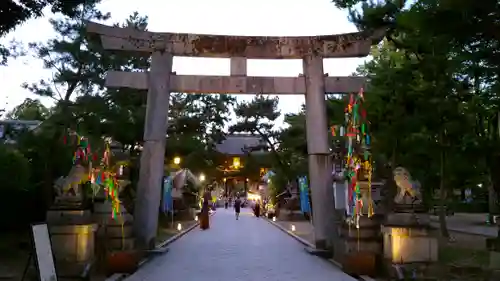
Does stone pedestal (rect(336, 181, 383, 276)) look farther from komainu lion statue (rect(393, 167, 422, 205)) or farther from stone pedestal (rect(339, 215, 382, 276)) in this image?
komainu lion statue (rect(393, 167, 422, 205))

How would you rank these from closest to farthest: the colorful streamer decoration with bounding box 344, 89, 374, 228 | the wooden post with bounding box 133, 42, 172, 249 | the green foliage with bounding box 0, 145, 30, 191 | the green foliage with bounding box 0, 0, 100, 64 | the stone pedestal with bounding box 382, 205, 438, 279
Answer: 1. the green foliage with bounding box 0, 0, 100, 64
2. the stone pedestal with bounding box 382, 205, 438, 279
3. the colorful streamer decoration with bounding box 344, 89, 374, 228
4. the green foliage with bounding box 0, 145, 30, 191
5. the wooden post with bounding box 133, 42, 172, 249

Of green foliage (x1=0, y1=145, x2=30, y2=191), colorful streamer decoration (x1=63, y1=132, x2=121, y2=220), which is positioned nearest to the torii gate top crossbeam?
colorful streamer decoration (x1=63, y1=132, x2=121, y2=220)

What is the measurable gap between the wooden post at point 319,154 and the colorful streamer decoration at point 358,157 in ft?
4.92

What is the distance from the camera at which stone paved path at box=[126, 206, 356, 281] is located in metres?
12.0

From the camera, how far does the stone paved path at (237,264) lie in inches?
474

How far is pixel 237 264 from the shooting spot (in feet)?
47.0

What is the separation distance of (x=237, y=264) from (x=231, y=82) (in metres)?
6.12

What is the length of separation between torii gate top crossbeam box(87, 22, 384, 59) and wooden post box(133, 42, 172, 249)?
1.53 feet

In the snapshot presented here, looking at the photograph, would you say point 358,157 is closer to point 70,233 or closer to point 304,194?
point 70,233

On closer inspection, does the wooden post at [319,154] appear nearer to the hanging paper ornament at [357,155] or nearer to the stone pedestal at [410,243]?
the hanging paper ornament at [357,155]

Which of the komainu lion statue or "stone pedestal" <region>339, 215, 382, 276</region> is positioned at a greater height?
the komainu lion statue

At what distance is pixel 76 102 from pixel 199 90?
233 inches

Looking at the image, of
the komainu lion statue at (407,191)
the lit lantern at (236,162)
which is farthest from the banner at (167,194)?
the lit lantern at (236,162)

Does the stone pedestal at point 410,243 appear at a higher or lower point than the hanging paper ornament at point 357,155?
lower
